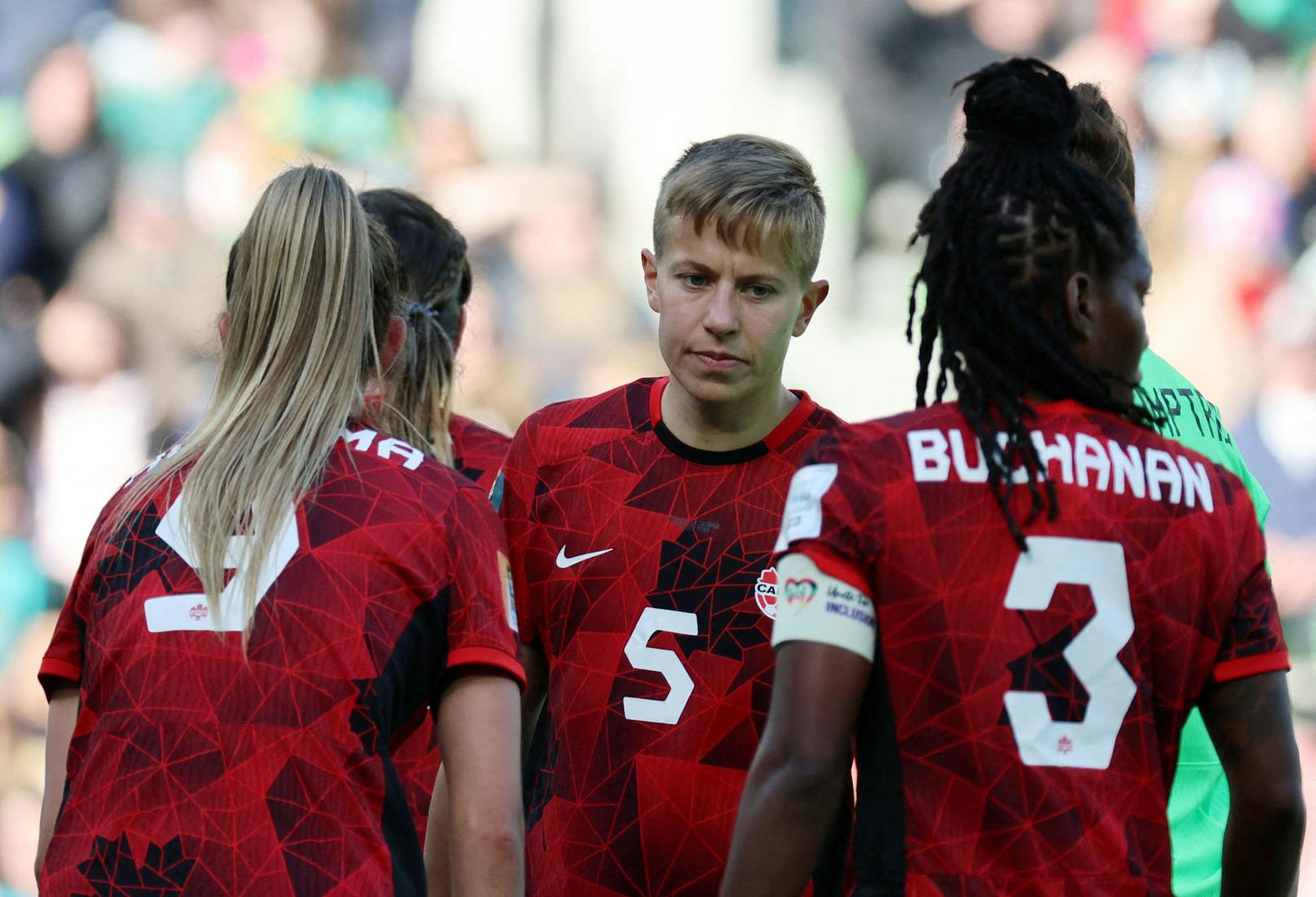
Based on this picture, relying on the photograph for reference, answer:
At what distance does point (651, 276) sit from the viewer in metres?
2.75

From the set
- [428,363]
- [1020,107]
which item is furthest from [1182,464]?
[428,363]

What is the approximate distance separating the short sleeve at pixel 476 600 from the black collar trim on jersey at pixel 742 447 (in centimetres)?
57

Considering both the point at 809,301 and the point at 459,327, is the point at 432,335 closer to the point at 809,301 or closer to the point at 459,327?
the point at 459,327

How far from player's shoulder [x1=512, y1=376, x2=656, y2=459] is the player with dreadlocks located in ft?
2.90

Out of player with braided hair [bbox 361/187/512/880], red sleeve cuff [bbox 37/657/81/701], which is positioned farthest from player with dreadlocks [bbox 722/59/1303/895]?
player with braided hair [bbox 361/187/512/880]

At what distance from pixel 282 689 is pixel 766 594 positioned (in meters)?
0.85

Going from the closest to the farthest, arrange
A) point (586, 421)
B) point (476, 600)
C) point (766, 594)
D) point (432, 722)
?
point (476, 600) → point (766, 594) → point (586, 421) → point (432, 722)

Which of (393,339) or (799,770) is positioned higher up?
(393,339)

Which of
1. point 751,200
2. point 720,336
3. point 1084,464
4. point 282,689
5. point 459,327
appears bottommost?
point 282,689

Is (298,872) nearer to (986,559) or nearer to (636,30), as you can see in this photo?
(986,559)

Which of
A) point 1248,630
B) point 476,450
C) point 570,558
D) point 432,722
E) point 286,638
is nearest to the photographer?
point 1248,630

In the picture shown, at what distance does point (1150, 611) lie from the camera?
180 cm

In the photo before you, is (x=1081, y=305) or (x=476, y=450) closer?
(x=1081, y=305)

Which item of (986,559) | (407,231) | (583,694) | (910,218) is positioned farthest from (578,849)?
(910,218)
